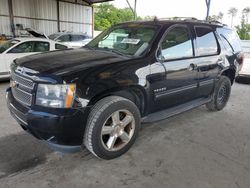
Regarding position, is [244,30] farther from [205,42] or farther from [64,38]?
[205,42]

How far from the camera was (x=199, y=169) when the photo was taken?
2.61 meters

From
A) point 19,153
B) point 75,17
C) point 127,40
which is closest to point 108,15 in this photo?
point 75,17

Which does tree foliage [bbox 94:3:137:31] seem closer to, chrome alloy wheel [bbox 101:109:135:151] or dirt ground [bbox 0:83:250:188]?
dirt ground [bbox 0:83:250:188]

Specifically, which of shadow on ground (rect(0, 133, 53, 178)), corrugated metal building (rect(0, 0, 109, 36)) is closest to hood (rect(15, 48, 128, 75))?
shadow on ground (rect(0, 133, 53, 178))

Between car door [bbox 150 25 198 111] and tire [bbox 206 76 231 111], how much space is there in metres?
0.94

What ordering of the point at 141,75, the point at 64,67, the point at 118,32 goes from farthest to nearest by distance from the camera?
the point at 118,32 → the point at 141,75 → the point at 64,67

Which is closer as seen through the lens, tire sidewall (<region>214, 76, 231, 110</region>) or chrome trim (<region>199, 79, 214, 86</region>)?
chrome trim (<region>199, 79, 214, 86</region>)

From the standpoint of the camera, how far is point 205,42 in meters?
3.84

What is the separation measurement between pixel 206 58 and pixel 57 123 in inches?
107

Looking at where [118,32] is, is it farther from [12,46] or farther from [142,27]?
[12,46]

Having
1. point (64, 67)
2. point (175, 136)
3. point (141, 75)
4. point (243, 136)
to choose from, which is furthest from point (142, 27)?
point (243, 136)

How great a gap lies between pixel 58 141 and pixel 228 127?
2.92 metres

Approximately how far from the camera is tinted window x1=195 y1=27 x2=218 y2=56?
369 cm

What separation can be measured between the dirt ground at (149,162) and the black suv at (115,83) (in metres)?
0.29
